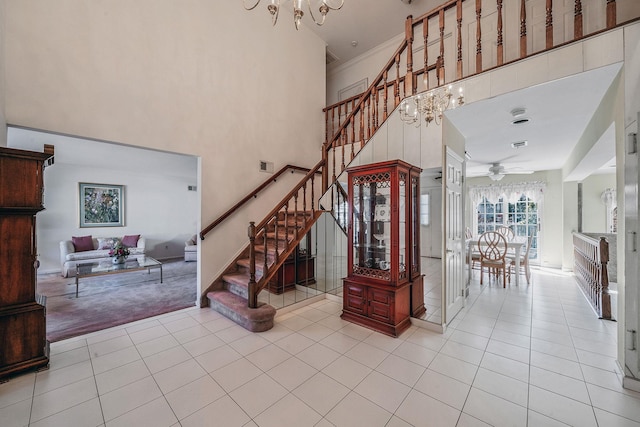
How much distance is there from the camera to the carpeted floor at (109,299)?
10.8 feet

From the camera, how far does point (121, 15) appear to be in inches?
124

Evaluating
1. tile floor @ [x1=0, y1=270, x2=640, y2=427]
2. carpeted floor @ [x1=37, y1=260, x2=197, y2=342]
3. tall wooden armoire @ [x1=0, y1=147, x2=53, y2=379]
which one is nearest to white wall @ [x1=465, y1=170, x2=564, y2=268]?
tile floor @ [x1=0, y1=270, x2=640, y2=427]

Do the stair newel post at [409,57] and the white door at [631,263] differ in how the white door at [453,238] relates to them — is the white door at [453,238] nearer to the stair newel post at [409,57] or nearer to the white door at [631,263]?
the stair newel post at [409,57]

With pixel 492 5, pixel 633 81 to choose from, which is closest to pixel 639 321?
pixel 633 81

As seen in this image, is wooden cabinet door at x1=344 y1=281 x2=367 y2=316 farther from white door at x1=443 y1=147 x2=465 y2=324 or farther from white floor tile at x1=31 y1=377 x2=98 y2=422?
white floor tile at x1=31 y1=377 x2=98 y2=422

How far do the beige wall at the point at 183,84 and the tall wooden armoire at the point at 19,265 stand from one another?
0.76 meters

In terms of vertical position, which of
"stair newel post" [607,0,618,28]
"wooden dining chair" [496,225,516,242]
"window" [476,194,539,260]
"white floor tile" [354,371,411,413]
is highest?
"stair newel post" [607,0,618,28]

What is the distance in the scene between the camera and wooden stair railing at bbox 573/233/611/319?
11.3ft

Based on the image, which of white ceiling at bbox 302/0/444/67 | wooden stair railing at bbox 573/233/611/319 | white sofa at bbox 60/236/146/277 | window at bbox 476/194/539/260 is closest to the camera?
wooden stair railing at bbox 573/233/611/319

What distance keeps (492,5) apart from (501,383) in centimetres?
620

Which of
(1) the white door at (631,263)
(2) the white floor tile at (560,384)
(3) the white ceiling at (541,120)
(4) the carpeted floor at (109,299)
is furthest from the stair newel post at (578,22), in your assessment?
(4) the carpeted floor at (109,299)

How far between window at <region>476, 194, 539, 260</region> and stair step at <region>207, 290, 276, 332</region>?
7232 mm

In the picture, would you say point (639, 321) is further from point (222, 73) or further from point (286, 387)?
point (222, 73)

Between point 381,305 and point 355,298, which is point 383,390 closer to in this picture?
point 381,305
